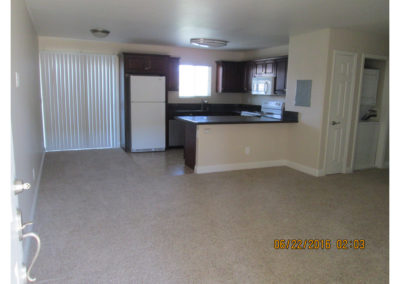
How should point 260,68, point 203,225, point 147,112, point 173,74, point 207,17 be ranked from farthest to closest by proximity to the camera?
point 173,74 → point 260,68 → point 147,112 → point 207,17 → point 203,225

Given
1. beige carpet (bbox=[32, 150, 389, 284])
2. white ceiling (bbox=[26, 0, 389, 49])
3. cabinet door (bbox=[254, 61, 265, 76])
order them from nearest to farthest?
beige carpet (bbox=[32, 150, 389, 284]), white ceiling (bbox=[26, 0, 389, 49]), cabinet door (bbox=[254, 61, 265, 76])

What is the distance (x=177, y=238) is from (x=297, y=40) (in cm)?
408

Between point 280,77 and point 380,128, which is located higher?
point 280,77

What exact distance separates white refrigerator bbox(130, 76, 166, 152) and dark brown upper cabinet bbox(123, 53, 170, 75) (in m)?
0.22

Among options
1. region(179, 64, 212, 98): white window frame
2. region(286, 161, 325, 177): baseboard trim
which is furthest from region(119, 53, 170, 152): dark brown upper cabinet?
region(286, 161, 325, 177): baseboard trim

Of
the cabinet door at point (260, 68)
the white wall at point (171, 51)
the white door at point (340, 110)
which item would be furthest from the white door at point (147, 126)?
the white door at point (340, 110)

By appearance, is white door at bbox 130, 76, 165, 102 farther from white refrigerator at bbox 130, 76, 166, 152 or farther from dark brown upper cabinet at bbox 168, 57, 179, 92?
dark brown upper cabinet at bbox 168, 57, 179, 92

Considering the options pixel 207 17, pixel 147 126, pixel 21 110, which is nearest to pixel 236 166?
pixel 147 126

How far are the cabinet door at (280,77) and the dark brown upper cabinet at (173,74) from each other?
231 centimetres

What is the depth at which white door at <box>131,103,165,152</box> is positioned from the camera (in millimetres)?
6422

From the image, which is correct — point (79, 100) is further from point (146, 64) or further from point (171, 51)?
point (171, 51)

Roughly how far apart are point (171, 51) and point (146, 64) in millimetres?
858

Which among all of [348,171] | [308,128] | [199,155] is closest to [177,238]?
[199,155]

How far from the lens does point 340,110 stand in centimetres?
507
